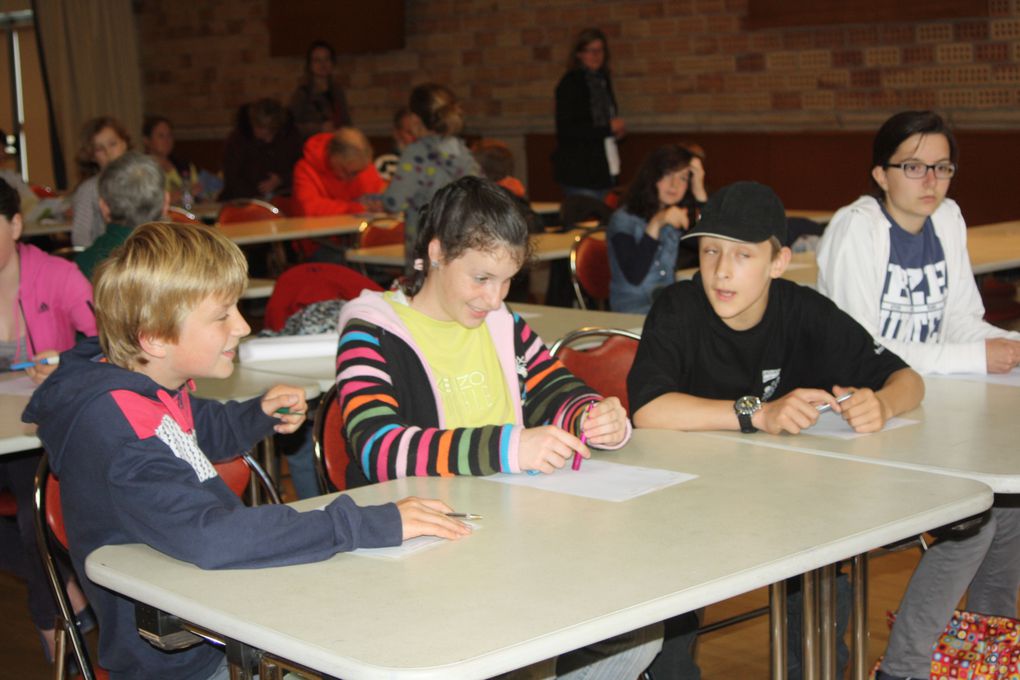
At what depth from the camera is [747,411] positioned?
230 cm

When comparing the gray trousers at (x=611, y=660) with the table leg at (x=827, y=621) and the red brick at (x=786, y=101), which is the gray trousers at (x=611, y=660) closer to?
the table leg at (x=827, y=621)

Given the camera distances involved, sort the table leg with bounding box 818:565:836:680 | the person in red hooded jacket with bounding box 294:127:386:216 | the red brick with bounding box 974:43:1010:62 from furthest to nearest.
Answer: the person in red hooded jacket with bounding box 294:127:386:216, the red brick with bounding box 974:43:1010:62, the table leg with bounding box 818:565:836:680

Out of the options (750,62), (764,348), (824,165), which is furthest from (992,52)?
(764,348)

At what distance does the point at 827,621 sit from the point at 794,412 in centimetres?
42

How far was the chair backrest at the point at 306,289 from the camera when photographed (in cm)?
370

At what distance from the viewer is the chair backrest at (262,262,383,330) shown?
3.70 meters

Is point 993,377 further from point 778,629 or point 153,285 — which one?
point 153,285

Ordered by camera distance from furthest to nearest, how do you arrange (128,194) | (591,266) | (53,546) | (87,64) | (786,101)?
1. (87,64)
2. (786,101)
3. (591,266)
4. (128,194)
5. (53,546)

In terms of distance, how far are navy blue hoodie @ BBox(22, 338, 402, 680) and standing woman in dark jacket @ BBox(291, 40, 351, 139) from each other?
8083 millimetres

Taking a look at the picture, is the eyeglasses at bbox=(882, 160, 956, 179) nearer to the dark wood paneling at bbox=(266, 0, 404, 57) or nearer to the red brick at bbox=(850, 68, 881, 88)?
the red brick at bbox=(850, 68, 881, 88)

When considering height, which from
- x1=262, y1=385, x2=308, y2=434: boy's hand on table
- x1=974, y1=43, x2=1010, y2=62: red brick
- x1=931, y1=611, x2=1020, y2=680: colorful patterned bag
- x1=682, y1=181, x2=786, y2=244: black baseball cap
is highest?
x1=974, y1=43, x2=1010, y2=62: red brick

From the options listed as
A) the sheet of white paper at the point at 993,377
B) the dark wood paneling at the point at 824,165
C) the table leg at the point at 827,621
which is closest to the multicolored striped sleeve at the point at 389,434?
the table leg at the point at 827,621

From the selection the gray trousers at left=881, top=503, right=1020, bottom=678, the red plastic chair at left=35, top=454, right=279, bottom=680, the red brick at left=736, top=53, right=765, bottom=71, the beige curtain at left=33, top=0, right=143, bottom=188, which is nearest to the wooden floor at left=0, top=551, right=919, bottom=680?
the gray trousers at left=881, top=503, right=1020, bottom=678

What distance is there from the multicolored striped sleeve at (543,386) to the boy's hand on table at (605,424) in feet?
0.73
